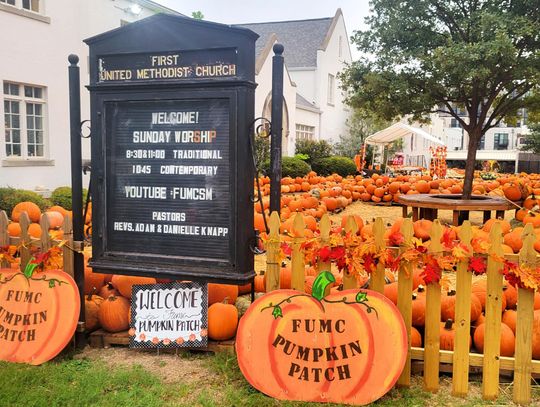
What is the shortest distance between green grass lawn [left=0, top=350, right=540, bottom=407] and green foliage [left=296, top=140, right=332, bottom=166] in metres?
25.2

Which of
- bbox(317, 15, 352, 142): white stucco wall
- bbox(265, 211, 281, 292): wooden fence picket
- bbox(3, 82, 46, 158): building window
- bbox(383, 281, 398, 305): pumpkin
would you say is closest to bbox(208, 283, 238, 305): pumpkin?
bbox(265, 211, 281, 292): wooden fence picket

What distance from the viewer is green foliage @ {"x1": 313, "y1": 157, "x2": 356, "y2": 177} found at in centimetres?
2767

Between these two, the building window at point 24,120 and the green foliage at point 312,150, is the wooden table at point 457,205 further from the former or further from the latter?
the green foliage at point 312,150

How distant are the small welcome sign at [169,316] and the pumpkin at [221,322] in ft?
0.20

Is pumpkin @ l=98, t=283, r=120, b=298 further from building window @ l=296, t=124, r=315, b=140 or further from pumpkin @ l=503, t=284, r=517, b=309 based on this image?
building window @ l=296, t=124, r=315, b=140

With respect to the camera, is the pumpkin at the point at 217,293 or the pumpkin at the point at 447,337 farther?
the pumpkin at the point at 217,293

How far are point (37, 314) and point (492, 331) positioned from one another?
3236mm

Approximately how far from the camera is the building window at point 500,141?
7431 cm

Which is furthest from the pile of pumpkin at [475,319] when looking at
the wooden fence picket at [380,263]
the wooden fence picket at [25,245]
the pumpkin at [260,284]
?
the wooden fence picket at [25,245]

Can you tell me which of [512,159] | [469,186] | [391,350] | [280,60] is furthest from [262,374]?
[512,159]

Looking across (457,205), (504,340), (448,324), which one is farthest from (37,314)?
(457,205)

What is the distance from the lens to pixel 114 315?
14.3ft

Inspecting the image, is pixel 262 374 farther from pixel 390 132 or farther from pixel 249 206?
pixel 390 132

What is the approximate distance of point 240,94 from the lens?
12.4 feet
